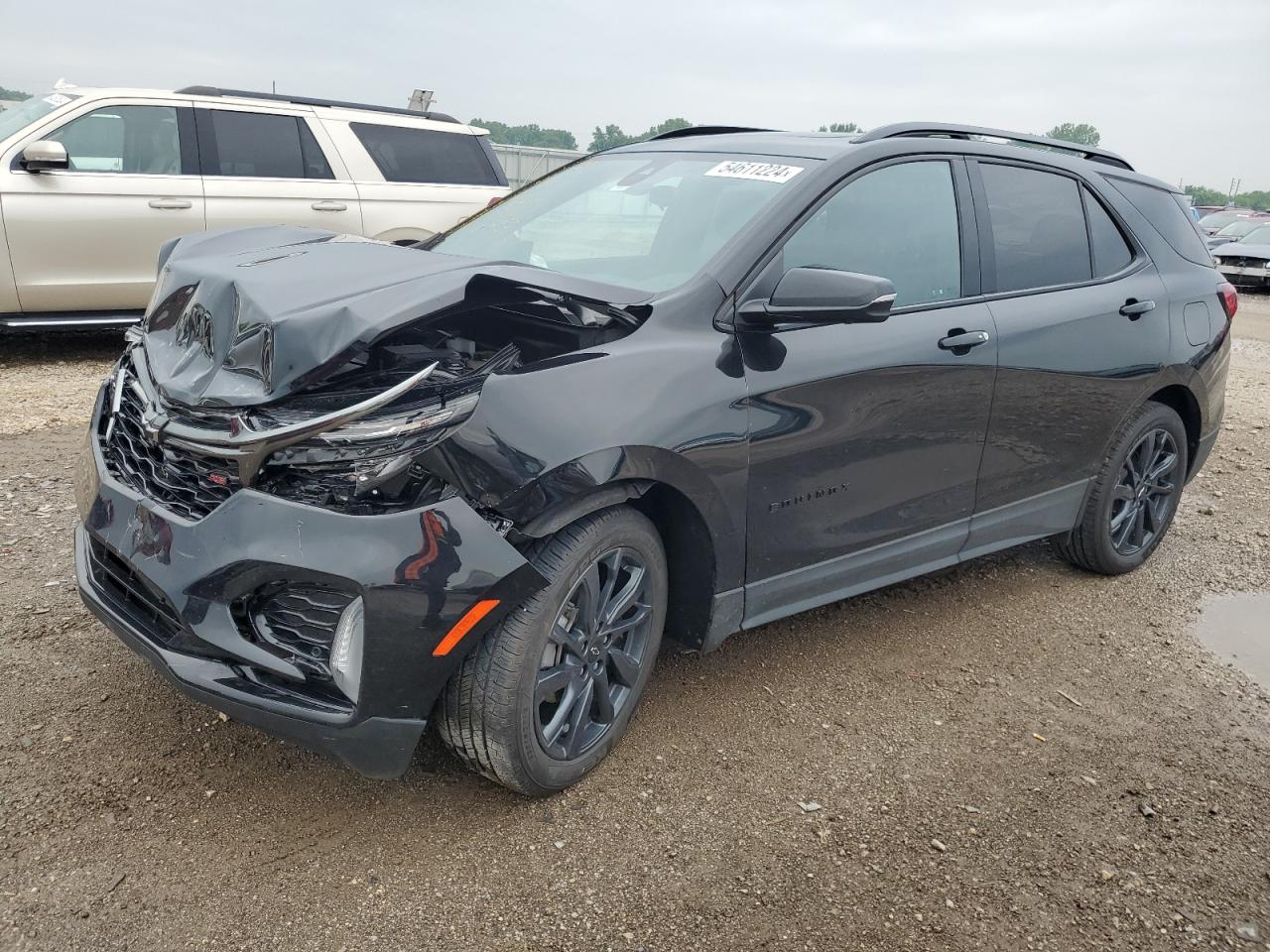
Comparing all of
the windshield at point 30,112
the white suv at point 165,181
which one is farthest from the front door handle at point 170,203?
the windshield at point 30,112

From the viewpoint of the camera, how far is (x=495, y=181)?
9.01 meters

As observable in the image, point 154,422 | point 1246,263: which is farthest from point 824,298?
point 1246,263

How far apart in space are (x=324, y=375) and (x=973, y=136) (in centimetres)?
271

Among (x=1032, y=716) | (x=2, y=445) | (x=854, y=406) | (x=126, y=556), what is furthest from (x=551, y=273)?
(x=2, y=445)

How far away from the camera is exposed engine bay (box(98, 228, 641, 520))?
232 centimetres

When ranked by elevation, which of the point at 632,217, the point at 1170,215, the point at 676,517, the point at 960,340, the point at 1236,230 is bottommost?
the point at 676,517

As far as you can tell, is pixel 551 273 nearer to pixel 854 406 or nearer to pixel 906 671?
pixel 854 406

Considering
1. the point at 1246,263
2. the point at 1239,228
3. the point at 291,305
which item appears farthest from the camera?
the point at 1239,228

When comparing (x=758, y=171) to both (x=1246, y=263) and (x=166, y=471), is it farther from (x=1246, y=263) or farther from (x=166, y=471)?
(x=1246, y=263)

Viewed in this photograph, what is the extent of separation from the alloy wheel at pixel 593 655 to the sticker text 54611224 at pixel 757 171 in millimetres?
1333

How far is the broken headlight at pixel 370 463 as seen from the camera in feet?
7.55

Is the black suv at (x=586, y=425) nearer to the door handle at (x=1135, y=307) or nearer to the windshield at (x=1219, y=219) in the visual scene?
the door handle at (x=1135, y=307)

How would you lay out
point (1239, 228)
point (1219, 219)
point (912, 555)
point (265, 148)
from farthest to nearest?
point (1219, 219), point (1239, 228), point (265, 148), point (912, 555)

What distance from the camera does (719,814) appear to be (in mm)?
2795
